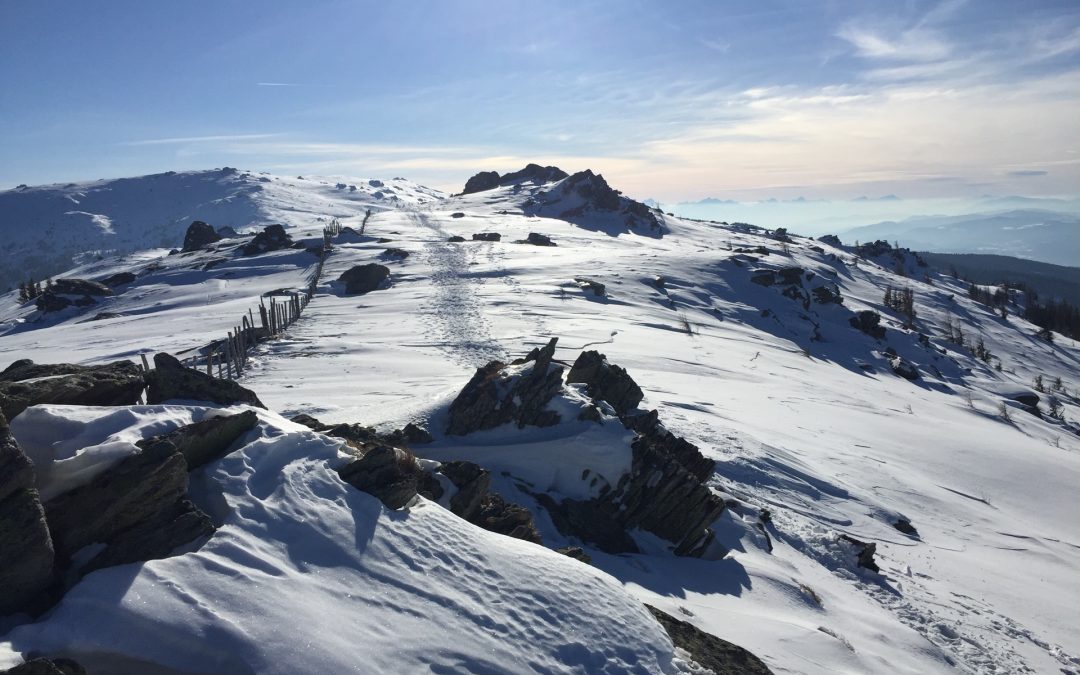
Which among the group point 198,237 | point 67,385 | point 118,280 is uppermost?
point 198,237

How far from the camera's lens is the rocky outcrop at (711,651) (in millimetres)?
6289

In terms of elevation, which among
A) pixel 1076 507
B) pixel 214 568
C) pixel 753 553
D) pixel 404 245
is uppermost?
pixel 404 245

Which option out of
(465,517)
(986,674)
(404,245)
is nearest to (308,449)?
(465,517)

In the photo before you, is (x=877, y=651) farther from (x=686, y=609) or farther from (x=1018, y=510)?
(x=1018, y=510)

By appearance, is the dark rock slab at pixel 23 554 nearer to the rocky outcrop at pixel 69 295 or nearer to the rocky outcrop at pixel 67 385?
the rocky outcrop at pixel 67 385

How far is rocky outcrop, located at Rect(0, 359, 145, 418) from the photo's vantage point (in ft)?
20.1

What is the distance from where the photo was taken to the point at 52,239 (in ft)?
590

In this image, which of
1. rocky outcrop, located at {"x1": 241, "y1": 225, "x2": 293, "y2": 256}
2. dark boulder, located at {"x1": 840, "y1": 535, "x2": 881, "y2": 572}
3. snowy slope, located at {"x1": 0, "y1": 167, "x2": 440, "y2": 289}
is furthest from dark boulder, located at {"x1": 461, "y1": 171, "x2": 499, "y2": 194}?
dark boulder, located at {"x1": 840, "y1": 535, "x2": 881, "y2": 572}

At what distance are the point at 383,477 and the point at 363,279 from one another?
28575mm

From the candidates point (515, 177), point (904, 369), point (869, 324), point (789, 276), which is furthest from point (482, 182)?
point (904, 369)

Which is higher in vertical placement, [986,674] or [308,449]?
[308,449]

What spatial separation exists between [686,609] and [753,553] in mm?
3089

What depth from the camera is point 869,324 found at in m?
40.4

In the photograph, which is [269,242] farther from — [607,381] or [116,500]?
[116,500]
